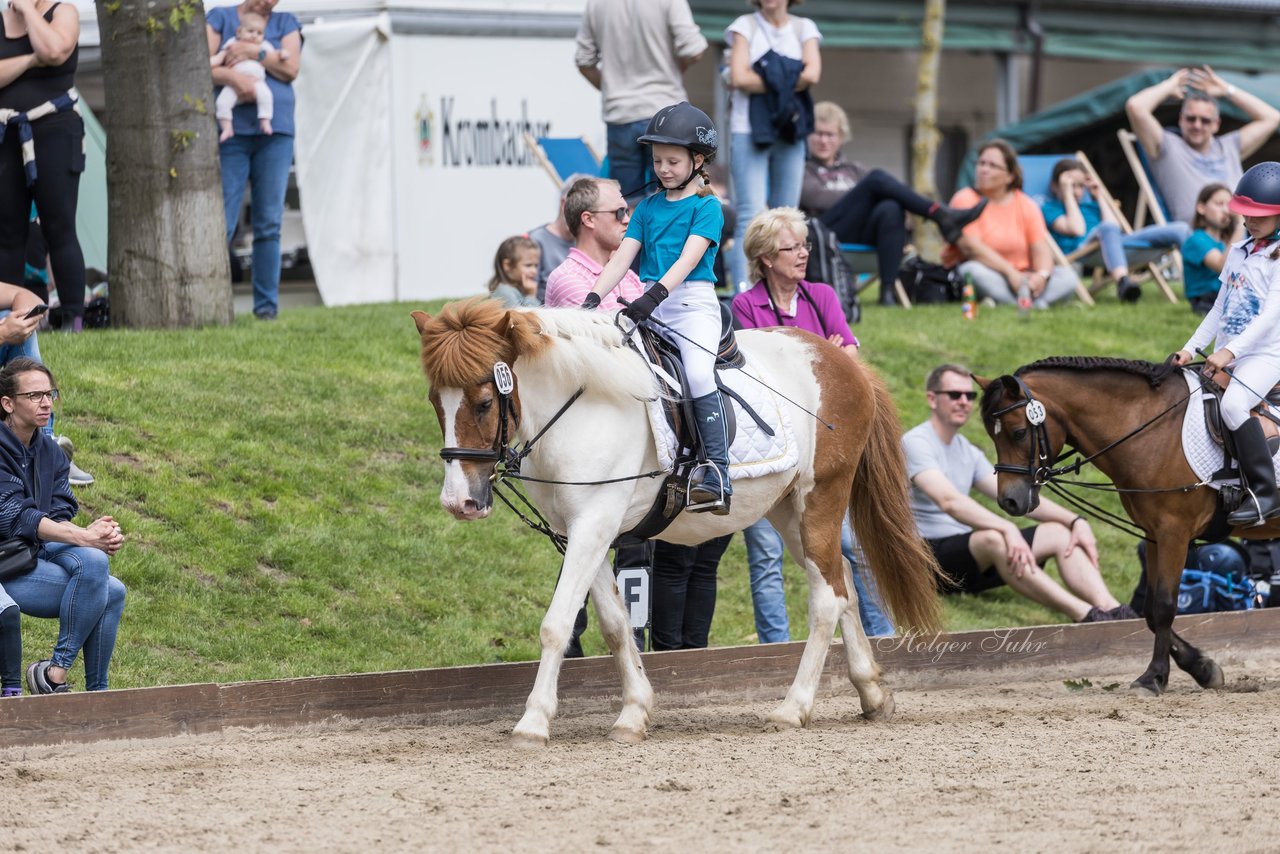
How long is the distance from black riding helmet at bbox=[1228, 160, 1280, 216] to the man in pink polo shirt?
289 cm

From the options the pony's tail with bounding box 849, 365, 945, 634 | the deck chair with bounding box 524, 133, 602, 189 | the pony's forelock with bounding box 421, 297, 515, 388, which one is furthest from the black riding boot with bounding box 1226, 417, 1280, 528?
the deck chair with bounding box 524, 133, 602, 189

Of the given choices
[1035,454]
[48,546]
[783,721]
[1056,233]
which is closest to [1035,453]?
[1035,454]

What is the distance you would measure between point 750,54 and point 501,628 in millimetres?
4804

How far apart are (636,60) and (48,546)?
5.65 meters

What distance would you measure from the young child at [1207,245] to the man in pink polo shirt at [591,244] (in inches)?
238

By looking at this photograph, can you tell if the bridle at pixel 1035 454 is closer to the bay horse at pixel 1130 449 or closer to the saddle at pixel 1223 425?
the bay horse at pixel 1130 449

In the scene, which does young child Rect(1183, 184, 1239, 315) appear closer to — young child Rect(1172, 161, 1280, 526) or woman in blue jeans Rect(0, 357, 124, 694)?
young child Rect(1172, 161, 1280, 526)

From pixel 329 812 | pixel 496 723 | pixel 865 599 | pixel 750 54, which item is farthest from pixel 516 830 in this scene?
pixel 750 54

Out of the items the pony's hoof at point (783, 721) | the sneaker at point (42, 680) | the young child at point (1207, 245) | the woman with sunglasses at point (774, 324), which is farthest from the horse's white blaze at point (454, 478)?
the young child at point (1207, 245)

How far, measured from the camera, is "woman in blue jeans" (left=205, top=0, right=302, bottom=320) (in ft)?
38.6

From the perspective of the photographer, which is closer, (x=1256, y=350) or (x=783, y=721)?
(x=783, y=721)

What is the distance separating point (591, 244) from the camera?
738 centimetres

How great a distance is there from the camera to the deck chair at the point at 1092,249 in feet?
49.4

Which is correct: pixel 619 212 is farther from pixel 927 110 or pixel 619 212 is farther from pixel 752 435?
pixel 927 110
